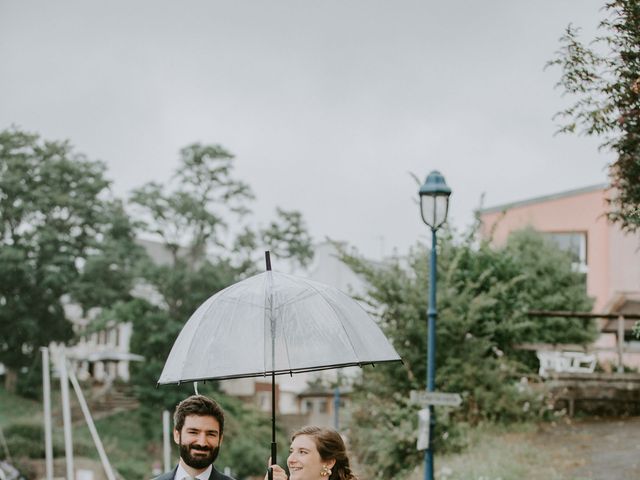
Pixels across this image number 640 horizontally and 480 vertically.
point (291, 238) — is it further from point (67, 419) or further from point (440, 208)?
point (440, 208)

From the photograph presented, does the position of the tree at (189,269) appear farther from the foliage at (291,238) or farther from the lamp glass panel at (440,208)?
the lamp glass panel at (440,208)

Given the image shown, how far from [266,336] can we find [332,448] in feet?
2.17

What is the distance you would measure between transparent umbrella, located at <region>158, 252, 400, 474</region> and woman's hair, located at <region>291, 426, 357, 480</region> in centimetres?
22

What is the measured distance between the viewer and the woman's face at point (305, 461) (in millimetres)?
4582

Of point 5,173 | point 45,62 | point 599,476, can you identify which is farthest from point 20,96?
point 599,476

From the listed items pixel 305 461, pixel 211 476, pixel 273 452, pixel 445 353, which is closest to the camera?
pixel 211 476

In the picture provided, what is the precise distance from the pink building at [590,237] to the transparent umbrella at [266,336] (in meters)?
31.3

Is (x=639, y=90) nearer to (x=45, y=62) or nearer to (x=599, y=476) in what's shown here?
(x=599, y=476)

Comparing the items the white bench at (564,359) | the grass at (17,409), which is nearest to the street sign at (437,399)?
the white bench at (564,359)

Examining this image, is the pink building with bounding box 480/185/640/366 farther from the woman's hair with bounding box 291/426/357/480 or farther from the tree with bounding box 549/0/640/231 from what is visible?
the woman's hair with bounding box 291/426/357/480

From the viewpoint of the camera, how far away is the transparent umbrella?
4.73 meters

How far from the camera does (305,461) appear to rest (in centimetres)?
460

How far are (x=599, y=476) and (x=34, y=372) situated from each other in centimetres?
3715

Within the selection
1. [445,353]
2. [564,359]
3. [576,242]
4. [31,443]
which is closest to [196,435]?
[445,353]
